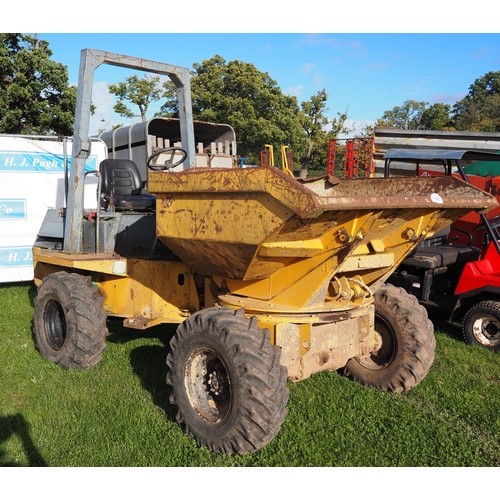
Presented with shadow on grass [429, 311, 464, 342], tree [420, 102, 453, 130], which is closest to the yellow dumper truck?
shadow on grass [429, 311, 464, 342]

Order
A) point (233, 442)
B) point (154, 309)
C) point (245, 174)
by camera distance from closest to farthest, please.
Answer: point (245, 174)
point (233, 442)
point (154, 309)

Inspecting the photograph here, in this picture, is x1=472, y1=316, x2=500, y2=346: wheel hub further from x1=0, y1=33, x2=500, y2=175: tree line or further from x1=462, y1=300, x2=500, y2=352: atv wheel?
x1=0, y1=33, x2=500, y2=175: tree line

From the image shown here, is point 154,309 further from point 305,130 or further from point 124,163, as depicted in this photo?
point 305,130

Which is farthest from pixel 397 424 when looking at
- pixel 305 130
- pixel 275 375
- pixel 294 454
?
pixel 305 130

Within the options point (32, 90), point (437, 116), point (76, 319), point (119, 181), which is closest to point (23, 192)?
point (119, 181)

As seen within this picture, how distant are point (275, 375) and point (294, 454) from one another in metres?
0.68

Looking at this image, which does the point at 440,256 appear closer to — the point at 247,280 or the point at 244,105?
the point at 247,280

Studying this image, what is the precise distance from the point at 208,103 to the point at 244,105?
2.07 meters

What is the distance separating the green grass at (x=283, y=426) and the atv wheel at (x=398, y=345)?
0.15 m

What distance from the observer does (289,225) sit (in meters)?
3.09

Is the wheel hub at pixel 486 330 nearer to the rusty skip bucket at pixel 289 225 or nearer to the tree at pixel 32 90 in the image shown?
the rusty skip bucket at pixel 289 225

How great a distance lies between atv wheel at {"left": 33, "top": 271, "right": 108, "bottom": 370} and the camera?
480 cm

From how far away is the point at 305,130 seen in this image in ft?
104

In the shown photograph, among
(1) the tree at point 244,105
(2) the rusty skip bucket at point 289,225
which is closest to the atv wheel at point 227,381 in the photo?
(2) the rusty skip bucket at point 289,225
